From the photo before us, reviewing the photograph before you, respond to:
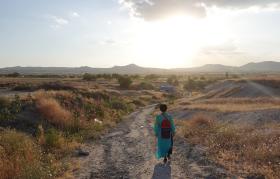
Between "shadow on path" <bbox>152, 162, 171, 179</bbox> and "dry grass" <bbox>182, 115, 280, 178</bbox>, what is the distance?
1976 millimetres

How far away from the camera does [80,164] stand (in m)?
14.9

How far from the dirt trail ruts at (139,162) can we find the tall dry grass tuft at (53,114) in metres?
2.87

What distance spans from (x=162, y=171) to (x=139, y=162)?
2.00 meters

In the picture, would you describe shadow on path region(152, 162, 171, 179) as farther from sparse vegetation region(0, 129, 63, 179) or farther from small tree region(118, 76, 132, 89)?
small tree region(118, 76, 132, 89)

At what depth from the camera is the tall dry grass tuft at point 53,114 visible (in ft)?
74.0

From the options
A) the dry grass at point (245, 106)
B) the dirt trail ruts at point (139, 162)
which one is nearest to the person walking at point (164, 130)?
the dirt trail ruts at point (139, 162)

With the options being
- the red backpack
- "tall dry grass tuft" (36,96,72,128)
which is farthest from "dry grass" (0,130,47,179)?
"tall dry grass tuft" (36,96,72,128)

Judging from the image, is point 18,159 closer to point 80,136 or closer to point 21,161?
point 21,161

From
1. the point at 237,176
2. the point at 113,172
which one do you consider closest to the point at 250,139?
the point at 237,176

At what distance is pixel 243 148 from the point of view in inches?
605

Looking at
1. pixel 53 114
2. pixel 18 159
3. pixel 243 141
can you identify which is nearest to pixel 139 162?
pixel 243 141

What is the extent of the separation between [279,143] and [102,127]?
13.4m

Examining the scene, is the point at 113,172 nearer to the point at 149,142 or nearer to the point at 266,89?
the point at 149,142

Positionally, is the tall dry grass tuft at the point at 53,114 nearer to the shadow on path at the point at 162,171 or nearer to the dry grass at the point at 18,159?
the dry grass at the point at 18,159
